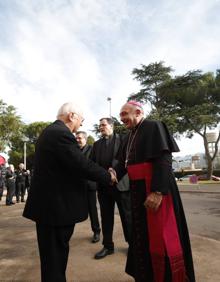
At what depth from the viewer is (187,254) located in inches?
114

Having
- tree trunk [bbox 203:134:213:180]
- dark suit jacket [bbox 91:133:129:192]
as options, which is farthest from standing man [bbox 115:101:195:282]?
tree trunk [bbox 203:134:213:180]

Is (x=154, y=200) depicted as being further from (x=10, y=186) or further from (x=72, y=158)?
(x=10, y=186)

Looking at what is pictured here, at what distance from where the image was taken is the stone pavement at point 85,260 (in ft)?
11.4

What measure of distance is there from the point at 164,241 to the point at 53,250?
38.2 inches

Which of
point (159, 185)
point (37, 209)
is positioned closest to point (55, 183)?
point (37, 209)

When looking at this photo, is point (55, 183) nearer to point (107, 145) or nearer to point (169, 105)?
point (107, 145)

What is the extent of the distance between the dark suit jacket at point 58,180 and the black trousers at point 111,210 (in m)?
1.62

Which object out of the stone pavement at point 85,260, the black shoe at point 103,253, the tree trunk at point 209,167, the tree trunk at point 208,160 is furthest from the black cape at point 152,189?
the tree trunk at point 209,167

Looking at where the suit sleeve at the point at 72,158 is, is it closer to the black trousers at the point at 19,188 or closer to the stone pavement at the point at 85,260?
the stone pavement at the point at 85,260

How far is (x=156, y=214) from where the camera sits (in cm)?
286

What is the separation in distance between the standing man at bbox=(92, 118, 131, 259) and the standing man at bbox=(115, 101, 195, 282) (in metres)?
1.16

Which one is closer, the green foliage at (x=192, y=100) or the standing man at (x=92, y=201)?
the standing man at (x=92, y=201)

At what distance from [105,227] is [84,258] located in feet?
1.63

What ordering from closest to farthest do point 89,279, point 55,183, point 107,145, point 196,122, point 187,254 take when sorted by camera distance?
point 55,183 < point 187,254 < point 89,279 < point 107,145 < point 196,122
